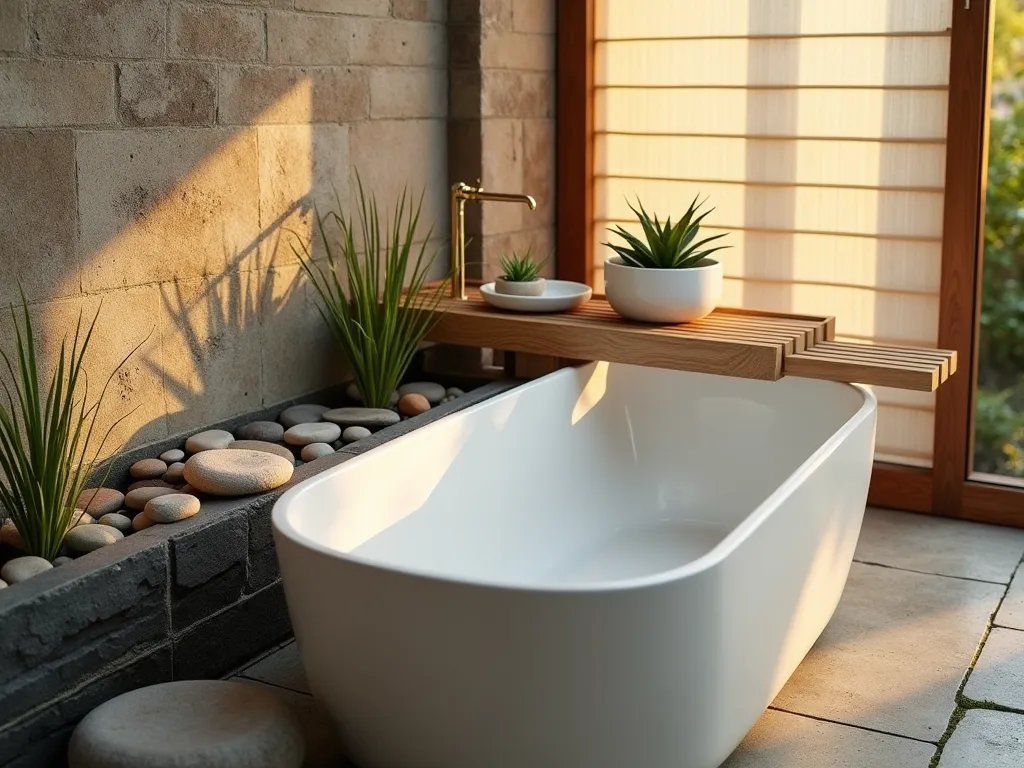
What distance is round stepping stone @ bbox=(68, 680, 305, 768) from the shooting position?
7.43ft

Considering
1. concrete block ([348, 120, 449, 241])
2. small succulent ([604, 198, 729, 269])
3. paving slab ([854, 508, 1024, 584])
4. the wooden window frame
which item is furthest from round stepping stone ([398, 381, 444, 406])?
→ paving slab ([854, 508, 1024, 584])

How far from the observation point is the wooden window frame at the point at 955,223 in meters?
3.86

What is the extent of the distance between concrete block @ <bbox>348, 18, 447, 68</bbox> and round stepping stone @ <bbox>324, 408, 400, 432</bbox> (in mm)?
1024

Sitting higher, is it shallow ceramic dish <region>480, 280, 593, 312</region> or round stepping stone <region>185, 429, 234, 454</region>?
shallow ceramic dish <region>480, 280, 593, 312</region>

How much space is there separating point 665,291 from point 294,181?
3.52ft

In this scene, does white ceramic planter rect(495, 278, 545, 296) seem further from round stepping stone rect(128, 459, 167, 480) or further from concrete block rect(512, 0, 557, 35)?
round stepping stone rect(128, 459, 167, 480)

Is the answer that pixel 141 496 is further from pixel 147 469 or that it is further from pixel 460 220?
pixel 460 220

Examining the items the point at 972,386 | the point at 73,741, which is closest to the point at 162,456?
the point at 73,741

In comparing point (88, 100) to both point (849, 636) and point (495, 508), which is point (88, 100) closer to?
point (495, 508)

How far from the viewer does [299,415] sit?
362 cm

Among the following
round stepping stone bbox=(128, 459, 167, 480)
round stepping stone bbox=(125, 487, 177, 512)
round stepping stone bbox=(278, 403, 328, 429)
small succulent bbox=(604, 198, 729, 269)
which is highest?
small succulent bbox=(604, 198, 729, 269)

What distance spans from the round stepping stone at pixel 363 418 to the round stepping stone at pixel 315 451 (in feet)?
0.78

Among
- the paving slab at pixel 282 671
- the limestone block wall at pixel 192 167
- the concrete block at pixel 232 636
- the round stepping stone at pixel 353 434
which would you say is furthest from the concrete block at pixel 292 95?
the paving slab at pixel 282 671

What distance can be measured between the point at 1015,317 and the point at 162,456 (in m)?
5.42
